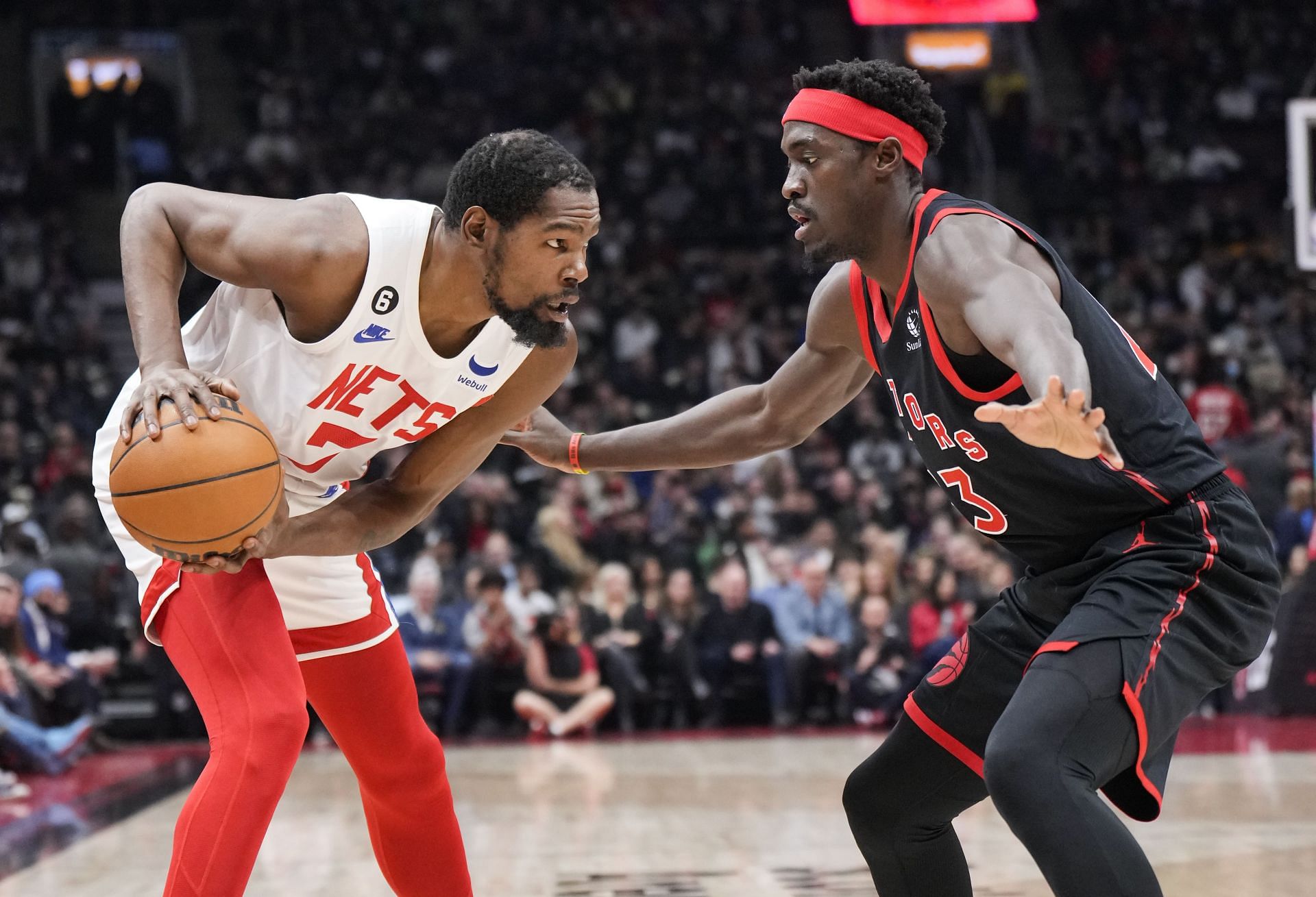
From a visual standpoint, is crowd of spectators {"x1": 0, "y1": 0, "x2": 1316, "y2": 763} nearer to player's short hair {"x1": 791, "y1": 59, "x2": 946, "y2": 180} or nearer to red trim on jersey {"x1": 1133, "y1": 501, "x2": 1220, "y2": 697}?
player's short hair {"x1": 791, "y1": 59, "x2": 946, "y2": 180}

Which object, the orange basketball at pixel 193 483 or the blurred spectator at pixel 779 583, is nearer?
the orange basketball at pixel 193 483

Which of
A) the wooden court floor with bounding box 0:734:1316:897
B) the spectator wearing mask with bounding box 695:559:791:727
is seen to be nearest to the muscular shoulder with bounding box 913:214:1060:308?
the wooden court floor with bounding box 0:734:1316:897

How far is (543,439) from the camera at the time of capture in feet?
13.0

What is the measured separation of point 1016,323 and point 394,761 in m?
1.80

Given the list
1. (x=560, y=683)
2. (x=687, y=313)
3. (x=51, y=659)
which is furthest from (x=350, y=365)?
(x=687, y=313)

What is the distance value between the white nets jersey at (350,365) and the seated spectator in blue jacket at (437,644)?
21.9 ft

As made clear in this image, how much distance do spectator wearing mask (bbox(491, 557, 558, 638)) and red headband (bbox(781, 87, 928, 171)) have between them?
742cm

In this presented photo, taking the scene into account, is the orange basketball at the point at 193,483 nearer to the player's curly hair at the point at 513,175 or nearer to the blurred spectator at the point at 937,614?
the player's curly hair at the point at 513,175

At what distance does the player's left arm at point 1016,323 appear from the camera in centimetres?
231

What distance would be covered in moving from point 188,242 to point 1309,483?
9336 millimetres

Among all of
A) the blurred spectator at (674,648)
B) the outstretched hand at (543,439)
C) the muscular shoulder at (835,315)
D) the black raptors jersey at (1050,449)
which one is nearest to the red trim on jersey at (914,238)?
the black raptors jersey at (1050,449)

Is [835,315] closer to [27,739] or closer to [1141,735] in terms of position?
[1141,735]

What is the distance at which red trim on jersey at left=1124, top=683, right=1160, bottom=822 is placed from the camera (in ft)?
8.34

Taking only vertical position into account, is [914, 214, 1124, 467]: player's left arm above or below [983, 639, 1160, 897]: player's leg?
above
